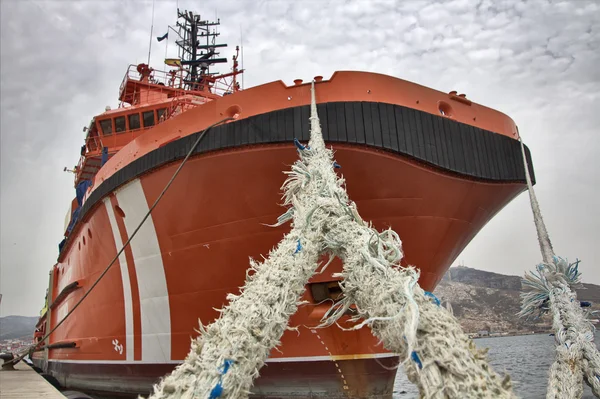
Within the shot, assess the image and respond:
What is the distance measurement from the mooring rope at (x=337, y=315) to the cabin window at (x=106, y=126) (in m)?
9.02

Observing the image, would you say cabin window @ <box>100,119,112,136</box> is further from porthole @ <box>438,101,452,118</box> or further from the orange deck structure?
porthole @ <box>438,101,452,118</box>

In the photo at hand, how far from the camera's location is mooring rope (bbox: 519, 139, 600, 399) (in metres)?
2.76

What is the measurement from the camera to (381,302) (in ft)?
4.96

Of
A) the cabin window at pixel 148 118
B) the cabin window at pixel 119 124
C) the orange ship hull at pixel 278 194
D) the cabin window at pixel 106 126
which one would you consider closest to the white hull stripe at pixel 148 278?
the orange ship hull at pixel 278 194

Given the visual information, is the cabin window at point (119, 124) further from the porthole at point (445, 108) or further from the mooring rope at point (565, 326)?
the mooring rope at point (565, 326)

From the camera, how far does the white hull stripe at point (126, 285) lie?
21.5 feet

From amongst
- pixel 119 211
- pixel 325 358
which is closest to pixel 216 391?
pixel 325 358

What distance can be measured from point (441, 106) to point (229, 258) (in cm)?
333

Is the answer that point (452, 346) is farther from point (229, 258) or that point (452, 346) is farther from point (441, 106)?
point (441, 106)

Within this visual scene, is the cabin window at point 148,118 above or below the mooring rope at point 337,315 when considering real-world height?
above

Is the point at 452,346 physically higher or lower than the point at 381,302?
lower

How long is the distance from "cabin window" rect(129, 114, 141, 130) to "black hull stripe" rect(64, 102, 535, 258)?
4.58 m

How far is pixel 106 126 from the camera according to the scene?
32.2 feet

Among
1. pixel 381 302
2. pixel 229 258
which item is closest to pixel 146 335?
pixel 229 258
